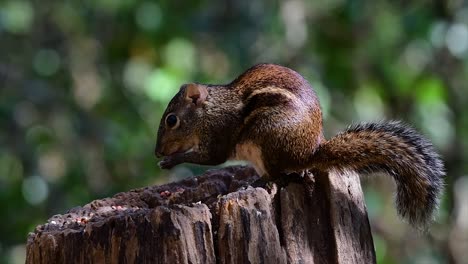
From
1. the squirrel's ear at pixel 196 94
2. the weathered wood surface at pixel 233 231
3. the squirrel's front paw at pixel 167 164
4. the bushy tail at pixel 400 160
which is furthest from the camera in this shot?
the squirrel's ear at pixel 196 94

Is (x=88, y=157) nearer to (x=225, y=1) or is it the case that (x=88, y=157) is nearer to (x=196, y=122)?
(x=225, y=1)

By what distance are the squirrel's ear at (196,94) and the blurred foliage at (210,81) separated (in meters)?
1.27

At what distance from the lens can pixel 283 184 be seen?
2699 millimetres

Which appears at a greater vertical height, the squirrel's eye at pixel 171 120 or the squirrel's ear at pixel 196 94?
the squirrel's ear at pixel 196 94

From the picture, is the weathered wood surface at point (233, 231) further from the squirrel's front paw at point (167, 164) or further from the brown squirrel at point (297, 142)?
the squirrel's front paw at point (167, 164)

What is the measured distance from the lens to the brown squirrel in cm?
282

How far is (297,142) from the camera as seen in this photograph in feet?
9.65

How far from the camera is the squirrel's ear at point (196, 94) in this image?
3.49 m

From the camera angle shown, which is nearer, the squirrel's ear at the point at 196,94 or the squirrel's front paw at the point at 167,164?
the squirrel's front paw at the point at 167,164

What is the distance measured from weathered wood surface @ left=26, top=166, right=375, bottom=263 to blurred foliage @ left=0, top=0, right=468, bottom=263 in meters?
2.14

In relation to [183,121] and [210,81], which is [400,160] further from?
[210,81]

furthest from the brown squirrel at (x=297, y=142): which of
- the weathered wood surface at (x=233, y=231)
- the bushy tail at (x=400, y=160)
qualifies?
the weathered wood surface at (x=233, y=231)

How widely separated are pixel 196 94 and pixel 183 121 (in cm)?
11

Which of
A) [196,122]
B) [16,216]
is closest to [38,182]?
[16,216]
